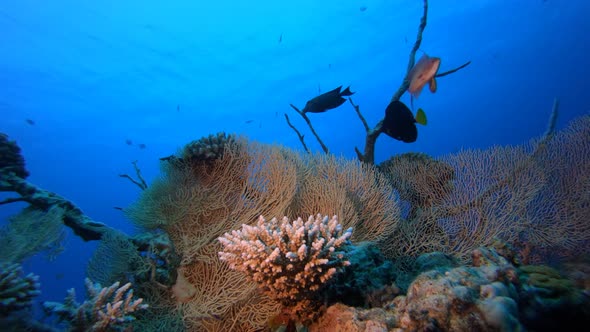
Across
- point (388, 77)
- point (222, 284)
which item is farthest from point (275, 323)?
point (388, 77)

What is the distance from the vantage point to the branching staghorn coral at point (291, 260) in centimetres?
221

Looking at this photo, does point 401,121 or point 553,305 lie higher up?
point 401,121

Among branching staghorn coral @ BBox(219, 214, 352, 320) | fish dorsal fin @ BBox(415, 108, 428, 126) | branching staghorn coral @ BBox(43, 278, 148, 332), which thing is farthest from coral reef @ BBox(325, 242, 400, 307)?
fish dorsal fin @ BBox(415, 108, 428, 126)

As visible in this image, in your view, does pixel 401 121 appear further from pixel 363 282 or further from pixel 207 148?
pixel 207 148

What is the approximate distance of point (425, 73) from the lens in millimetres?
4039

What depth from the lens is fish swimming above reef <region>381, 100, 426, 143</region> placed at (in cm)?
428

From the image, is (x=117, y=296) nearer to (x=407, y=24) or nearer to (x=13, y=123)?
(x=407, y=24)

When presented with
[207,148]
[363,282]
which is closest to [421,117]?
[363,282]

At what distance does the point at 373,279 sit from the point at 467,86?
91515 mm

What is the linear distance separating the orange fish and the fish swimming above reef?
0.37m

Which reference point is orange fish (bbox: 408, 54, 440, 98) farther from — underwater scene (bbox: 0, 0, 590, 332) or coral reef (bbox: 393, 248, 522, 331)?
coral reef (bbox: 393, 248, 522, 331)

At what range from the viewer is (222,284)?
10.3 feet

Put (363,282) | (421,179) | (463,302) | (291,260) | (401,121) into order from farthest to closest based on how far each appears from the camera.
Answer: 1. (421,179)
2. (401,121)
3. (363,282)
4. (291,260)
5. (463,302)

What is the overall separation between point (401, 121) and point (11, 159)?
21.4ft
